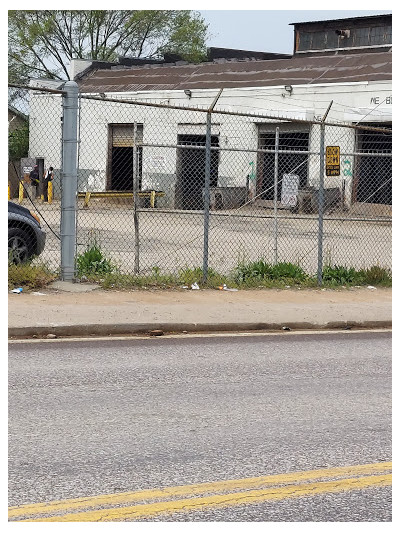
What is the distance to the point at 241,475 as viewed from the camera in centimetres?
546

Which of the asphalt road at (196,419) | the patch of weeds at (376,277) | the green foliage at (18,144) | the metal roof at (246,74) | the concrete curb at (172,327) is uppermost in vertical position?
the metal roof at (246,74)

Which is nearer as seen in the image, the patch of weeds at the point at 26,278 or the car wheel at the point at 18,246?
the patch of weeds at the point at 26,278

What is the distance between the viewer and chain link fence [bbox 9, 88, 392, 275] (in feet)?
64.0

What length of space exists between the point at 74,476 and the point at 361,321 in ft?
22.9

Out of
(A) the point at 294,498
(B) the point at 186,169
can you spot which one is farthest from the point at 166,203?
(A) the point at 294,498

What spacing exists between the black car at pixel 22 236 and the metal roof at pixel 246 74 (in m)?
22.1

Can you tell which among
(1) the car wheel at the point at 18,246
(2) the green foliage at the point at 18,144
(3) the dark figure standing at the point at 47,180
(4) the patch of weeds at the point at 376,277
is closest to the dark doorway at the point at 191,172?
(3) the dark figure standing at the point at 47,180

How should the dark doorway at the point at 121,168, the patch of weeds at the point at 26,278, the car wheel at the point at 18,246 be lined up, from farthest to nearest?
1. the dark doorway at the point at 121,168
2. the car wheel at the point at 18,246
3. the patch of weeds at the point at 26,278

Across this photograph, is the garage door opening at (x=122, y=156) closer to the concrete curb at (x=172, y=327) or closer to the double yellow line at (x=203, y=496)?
the concrete curb at (x=172, y=327)

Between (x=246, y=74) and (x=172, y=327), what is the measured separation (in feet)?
96.4

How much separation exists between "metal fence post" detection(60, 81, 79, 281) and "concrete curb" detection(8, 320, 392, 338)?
2412mm

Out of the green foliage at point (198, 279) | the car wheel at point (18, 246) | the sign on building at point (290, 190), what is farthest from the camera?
the sign on building at point (290, 190)

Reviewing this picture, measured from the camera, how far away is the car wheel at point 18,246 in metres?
13.0

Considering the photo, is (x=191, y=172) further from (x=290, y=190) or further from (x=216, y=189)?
(x=290, y=190)
